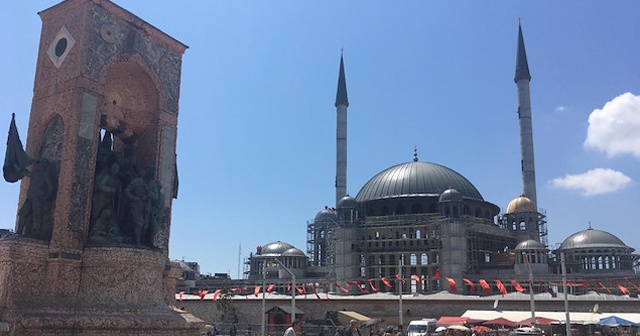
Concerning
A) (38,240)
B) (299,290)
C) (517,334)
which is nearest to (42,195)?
(38,240)

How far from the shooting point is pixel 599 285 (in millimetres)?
61250

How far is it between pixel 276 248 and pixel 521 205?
134ft

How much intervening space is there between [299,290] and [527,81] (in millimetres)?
42271

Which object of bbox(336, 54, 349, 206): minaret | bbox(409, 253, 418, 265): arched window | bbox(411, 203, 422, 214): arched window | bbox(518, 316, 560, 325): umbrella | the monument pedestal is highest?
bbox(336, 54, 349, 206): minaret

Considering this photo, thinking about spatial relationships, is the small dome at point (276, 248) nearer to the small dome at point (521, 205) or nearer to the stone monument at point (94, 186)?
the small dome at point (521, 205)

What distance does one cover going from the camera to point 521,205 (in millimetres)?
78750

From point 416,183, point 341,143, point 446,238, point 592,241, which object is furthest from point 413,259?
point 592,241

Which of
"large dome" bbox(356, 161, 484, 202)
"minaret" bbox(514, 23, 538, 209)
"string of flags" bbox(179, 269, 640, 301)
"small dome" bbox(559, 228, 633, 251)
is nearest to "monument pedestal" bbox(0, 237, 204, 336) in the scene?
"string of flags" bbox(179, 269, 640, 301)

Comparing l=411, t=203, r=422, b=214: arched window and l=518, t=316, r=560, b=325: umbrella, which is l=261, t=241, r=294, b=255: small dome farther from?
l=518, t=316, r=560, b=325: umbrella

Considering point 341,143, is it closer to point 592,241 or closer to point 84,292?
point 592,241

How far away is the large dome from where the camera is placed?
8056 cm

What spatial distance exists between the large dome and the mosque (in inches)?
5.3

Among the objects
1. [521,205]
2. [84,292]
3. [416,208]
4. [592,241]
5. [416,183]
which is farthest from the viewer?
[592,241]

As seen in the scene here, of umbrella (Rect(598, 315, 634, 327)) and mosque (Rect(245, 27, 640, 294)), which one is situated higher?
mosque (Rect(245, 27, 640, 294))
